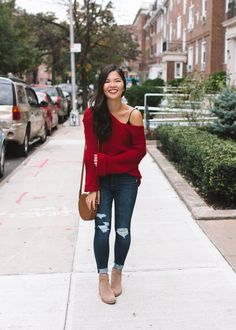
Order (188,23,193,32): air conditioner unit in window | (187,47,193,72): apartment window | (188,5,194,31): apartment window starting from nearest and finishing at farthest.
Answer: (188,5,194,31): apartment window, (188,23,193,32): air conditioner unit in window, (187,47,193,72): apartment window

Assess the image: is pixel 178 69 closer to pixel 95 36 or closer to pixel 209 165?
pixel 95 36

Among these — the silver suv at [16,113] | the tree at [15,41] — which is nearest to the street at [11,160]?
the silver suv at [16,113]

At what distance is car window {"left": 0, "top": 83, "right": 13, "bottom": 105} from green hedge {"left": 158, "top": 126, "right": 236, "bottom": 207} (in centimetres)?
398

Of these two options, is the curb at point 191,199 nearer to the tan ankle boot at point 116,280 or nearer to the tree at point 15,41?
the tan ankle boot at point 116,280

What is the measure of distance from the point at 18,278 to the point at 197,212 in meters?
2.52

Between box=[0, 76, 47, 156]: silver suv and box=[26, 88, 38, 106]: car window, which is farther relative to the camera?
box=[26, 88, 38, 106]: car window

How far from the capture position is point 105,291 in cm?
362

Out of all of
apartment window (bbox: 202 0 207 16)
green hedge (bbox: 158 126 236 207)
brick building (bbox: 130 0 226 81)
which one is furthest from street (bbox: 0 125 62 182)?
apartment window (bbox: 202 0 207 16)

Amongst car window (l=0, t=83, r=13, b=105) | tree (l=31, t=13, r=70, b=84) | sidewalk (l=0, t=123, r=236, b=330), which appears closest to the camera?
sidewalk (l=0, t=123, r=236, b=330)

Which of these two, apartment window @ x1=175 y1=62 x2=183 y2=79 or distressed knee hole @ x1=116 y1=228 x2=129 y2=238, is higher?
apartment window @ x1=175 y1=62 x2=183 y2=79

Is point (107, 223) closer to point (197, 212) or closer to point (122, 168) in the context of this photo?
point (122, 168)

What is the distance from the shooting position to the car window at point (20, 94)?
430 inches

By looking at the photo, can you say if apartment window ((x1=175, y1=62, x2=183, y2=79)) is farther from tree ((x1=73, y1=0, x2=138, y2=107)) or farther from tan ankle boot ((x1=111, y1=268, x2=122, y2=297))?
tan ankle boot ((x1=111, y1=268, x2=122, y2=297))

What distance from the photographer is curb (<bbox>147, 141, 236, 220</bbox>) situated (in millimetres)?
5652
